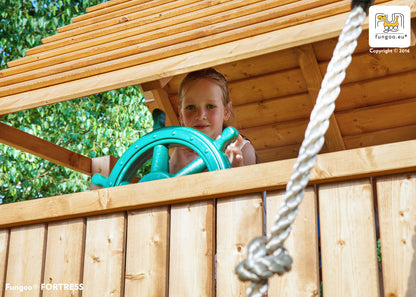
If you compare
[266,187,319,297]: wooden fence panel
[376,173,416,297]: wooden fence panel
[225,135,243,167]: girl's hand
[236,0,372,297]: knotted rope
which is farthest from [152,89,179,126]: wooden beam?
[236,0,372,297]: knotted rope

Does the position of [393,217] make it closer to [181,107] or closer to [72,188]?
[181,107]

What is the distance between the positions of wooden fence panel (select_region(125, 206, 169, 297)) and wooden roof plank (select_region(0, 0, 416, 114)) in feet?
1.78

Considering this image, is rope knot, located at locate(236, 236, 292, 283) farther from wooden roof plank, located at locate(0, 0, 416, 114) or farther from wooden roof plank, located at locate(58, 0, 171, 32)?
wooden roof plank, located at locate(58, 0, 171, 32)

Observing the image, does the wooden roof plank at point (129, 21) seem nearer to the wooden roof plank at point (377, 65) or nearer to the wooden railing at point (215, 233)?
the wooden railing at point (215, 233)

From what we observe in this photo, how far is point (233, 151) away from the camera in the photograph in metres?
2.32

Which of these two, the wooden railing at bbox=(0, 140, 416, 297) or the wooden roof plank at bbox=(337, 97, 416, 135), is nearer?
the wooden railing at bbox=(0, 140, 416, 297)

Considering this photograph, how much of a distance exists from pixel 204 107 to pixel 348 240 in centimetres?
164

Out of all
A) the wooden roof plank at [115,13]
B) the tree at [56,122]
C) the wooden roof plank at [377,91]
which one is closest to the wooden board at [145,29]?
the wooden roof plank at [115,13]

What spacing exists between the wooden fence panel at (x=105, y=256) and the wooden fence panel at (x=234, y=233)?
0.36m

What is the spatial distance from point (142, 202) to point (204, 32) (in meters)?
0.70

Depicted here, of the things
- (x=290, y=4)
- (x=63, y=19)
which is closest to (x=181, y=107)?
(x=290, y=4)

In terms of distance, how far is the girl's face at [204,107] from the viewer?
3.01 metres

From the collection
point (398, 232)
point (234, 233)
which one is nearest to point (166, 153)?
point (234, 233)

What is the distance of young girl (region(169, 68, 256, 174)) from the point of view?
9.68 feet
